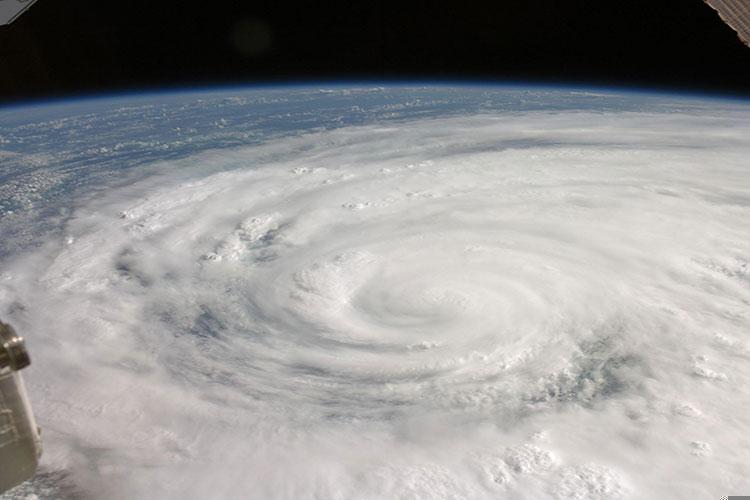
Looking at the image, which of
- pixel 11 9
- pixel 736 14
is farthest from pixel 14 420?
pixel 736 14

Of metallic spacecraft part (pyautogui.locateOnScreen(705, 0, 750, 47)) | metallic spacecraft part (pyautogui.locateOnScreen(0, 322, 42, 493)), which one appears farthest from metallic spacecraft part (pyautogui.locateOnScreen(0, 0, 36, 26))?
metallic spacecraft part (pyautogui.locateOnScreen(705, 0, 750, 47))

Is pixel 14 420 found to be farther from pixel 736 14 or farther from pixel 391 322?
pixel 391 322

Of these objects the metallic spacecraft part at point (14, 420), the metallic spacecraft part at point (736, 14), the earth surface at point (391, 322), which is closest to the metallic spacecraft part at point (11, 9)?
the metallic spacecraft part at point (14, 420)

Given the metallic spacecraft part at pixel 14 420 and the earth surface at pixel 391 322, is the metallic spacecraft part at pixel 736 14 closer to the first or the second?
the metallic spacecraft part at pixel 14 420

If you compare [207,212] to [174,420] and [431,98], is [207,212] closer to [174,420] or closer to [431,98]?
[174,420]

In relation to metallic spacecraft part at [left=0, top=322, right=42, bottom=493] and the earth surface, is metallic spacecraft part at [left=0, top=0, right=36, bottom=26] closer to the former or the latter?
metallic spacecraft part at [left=0, top=322, right=42, bottom=493]

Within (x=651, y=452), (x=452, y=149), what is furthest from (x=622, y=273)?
(x=452, y=149)
